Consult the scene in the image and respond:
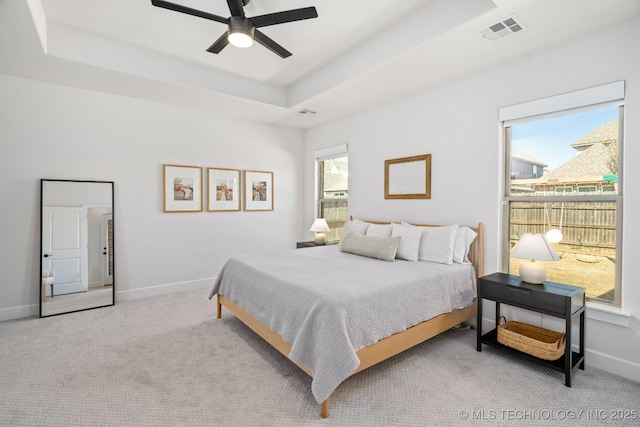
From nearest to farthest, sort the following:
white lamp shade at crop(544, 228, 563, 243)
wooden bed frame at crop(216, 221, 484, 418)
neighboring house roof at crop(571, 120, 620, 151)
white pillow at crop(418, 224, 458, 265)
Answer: wooden bed frame at crop(216, 221, 484, 418) < neighboring house roof at crop(571, 120, 620, 151) < white lamp shade at crop(544, 228, 563, 243) < white pillow at crop(418, 224, 458, 265)

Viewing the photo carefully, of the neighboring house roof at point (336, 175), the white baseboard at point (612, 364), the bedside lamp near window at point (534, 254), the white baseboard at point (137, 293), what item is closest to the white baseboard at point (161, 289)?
the white baseboard at point (137, 293)

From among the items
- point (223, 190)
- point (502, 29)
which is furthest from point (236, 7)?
point (223, 190)

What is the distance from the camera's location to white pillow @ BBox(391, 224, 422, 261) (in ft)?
10.5

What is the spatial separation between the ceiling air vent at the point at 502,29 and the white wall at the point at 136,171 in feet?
A: 11.3

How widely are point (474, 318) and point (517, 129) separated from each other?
1.90 m

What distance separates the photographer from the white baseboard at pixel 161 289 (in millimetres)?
3996

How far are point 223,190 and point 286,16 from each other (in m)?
2.96

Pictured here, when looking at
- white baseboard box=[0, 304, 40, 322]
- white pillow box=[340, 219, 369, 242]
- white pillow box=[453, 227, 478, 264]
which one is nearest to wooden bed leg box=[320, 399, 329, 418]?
white pillow box=[453, 227, 478, 264]

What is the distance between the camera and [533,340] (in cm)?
237

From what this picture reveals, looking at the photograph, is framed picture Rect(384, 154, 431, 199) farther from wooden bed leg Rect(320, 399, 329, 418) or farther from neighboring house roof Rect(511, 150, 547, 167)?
wooden bed leg Rect(320, 399, 329, 418)

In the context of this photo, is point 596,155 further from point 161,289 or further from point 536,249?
point 161,289

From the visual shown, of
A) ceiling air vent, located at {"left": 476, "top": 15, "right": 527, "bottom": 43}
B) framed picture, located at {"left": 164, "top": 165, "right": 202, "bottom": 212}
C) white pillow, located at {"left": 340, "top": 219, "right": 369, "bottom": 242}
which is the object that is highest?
ceiling air vent, located at {"left": 476, "top": 15, "right": 527, "bottom": 43}

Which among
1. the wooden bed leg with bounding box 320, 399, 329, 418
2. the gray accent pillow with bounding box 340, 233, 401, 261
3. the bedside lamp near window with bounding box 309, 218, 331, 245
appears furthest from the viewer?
the bedside lamp near window with bounding box 309, 218, 331, 245

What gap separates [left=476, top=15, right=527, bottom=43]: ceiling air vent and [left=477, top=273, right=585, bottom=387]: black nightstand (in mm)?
1989
